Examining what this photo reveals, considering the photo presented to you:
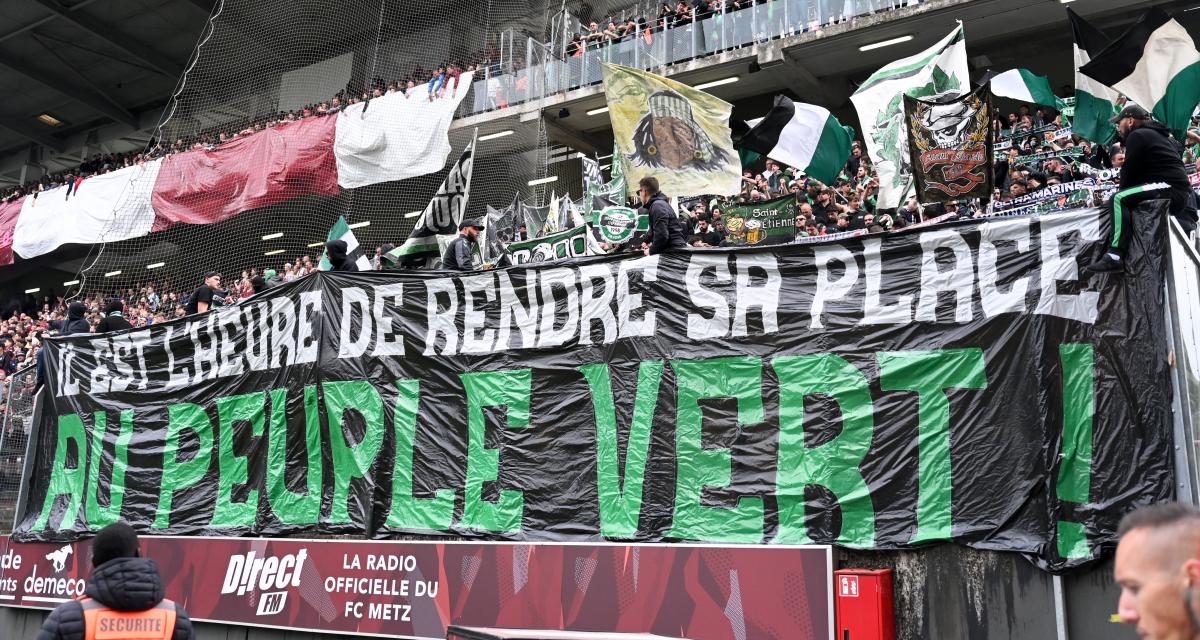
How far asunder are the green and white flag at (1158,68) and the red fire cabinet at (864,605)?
17.6ft

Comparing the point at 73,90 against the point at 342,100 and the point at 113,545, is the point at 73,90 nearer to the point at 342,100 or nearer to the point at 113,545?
the point at 342,100

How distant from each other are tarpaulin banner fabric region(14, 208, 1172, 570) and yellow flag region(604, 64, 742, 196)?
208cm

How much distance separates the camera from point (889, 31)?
851 inches

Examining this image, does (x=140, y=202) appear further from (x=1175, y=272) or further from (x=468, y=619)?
(x=1175, y=272)

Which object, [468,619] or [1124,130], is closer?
[1124,130]

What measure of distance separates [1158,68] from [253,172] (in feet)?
54.9

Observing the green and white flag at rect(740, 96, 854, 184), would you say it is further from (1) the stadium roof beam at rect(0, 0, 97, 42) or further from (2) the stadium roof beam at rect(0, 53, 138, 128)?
(2) the stadium roof beam at rect(0, 53, 138, 128)

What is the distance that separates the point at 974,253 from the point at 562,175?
17.3m

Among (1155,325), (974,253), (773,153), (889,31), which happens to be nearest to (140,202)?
(773,153)

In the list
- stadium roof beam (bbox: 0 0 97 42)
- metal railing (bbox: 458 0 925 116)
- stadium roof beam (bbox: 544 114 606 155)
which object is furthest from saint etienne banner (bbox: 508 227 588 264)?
stadium roof beam (bbox: 0 0 97 42)

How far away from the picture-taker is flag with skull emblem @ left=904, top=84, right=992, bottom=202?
9.22m

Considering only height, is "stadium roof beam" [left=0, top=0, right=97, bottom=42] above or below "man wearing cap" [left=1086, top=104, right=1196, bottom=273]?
above

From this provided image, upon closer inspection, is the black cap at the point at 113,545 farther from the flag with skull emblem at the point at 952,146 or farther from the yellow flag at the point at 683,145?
the flag with skull emblem at the point at 952,146

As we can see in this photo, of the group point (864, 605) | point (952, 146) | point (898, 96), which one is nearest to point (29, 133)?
point (898, 96)
